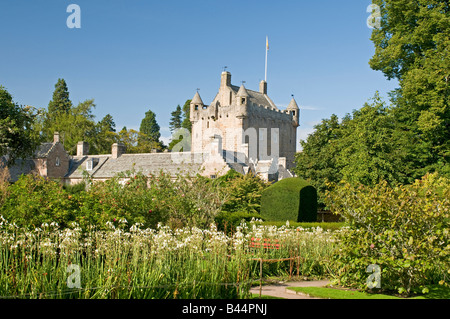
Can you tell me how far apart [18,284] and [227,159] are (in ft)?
114

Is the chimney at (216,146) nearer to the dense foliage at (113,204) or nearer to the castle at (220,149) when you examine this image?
the castle at (220,149)

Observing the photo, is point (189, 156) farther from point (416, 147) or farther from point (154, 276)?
point (154, 276)

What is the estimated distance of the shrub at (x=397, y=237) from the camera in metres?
9.26

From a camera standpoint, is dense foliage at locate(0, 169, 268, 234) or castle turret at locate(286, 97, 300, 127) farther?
castle turret at locate(286, 97, 300, 127)

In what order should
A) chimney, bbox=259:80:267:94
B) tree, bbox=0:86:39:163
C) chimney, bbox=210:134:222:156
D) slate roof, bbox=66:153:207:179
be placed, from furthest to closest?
1. chimney, bbox=259:80:267:94
2. slate roof, bbox=66:153:207:179
3. chimney, bbox=210:134:222:156
4. tree, bbox=0:86:39:163

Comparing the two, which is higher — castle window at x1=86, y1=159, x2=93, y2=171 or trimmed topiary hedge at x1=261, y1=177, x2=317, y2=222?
castle window at x1=86, y1=159, x2=93, y2=171

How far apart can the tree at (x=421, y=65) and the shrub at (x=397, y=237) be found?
52.5 ft

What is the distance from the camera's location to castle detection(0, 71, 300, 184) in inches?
1732

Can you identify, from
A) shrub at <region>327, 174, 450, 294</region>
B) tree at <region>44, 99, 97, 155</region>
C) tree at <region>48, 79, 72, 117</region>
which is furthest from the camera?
tree at <region>48, 79, 72, 117</region>

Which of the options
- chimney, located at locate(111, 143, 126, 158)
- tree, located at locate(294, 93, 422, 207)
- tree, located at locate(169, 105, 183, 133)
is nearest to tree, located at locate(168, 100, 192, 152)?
tree, located at locate(169, 105, 183, 133)

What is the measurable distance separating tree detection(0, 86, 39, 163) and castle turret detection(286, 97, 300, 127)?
152 ft

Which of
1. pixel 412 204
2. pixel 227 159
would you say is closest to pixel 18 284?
pixel 412 204

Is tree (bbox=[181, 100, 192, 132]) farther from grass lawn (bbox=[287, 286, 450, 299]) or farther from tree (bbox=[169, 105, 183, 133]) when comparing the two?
grass lawn (bbox=[287, 286, 450, 299])
